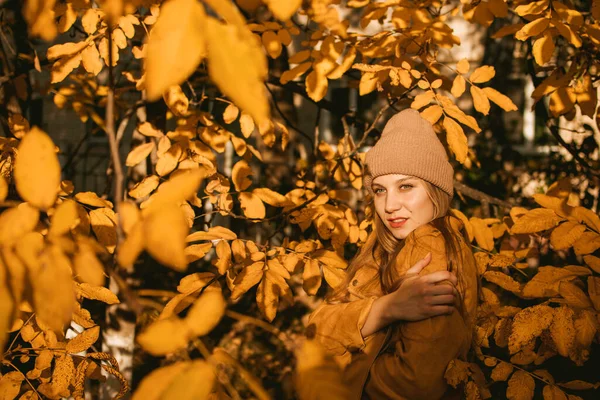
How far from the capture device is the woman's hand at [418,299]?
Answer: 4.86 ft

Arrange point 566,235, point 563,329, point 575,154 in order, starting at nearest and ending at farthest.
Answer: point 563,329 → point 566,235 → point 575,154

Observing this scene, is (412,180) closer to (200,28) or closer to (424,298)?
(424,298)

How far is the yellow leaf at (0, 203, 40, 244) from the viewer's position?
88 cm

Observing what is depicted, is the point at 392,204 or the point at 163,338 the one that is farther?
the point at 392,204

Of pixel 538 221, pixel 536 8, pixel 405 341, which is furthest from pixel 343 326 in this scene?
pixel 536 8

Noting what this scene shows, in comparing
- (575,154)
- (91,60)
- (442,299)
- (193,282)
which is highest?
(91,60)

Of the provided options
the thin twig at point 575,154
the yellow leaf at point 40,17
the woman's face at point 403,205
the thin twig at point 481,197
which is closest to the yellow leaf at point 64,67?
the yellow leaf at point 40,17

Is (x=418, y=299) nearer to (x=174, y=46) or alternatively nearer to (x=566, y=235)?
(x=566, y=235)

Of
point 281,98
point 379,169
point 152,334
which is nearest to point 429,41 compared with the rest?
point 379,169

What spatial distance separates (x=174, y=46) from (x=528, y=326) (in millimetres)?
1272

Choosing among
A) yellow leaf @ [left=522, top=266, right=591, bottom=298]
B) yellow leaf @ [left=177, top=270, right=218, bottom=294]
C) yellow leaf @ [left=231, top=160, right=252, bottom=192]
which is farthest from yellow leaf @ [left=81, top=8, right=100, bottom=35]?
yellow leaf @ [left=522, top=266, right=591, bottom=298]

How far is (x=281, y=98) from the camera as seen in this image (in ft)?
17.0

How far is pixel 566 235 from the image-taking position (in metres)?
1.76

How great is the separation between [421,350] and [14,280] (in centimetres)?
106
